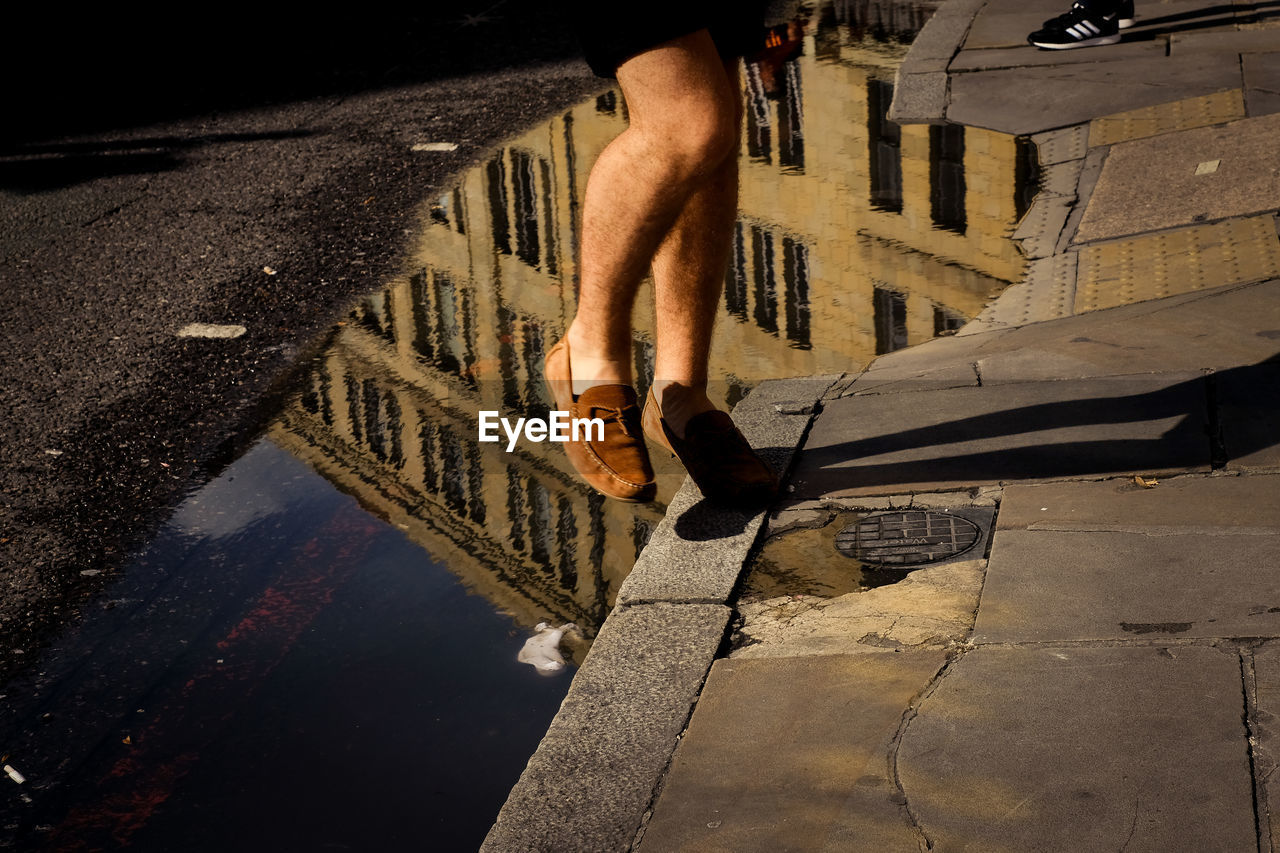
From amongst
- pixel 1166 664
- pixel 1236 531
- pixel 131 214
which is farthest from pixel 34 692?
pixel 131 214

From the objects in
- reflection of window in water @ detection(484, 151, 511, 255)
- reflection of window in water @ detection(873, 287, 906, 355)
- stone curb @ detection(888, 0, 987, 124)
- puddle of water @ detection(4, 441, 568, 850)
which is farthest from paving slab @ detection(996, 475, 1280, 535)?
stone curb @ detection(888, 0, 987, 124)

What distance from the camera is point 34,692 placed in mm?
3119

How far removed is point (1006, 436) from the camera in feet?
12.0

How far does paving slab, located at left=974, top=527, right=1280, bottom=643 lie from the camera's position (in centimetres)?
263

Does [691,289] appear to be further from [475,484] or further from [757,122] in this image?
[757,122]

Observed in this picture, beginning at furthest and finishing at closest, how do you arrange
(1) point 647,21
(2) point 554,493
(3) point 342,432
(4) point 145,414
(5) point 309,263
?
(5) point 309,263 < (4) point 145,414 < (3) point 342,432 < (2) point 554,493 < (1) point 647,21

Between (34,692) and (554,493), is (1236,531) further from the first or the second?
(34,692)

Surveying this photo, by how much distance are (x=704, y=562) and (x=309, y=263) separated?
3698 millimetres

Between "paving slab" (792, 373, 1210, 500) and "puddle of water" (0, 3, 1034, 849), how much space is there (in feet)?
1.34

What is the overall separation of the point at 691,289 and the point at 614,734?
111 centimetres

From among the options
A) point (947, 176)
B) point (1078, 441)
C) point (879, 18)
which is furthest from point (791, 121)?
point (1078, 441)

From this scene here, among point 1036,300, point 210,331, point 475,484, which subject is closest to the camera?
point 475,484

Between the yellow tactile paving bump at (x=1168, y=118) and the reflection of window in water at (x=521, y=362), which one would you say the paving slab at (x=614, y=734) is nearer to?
the reflection of window in water at (x=521, y=362)

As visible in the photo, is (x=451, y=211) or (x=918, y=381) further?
(x=451, y=211)
